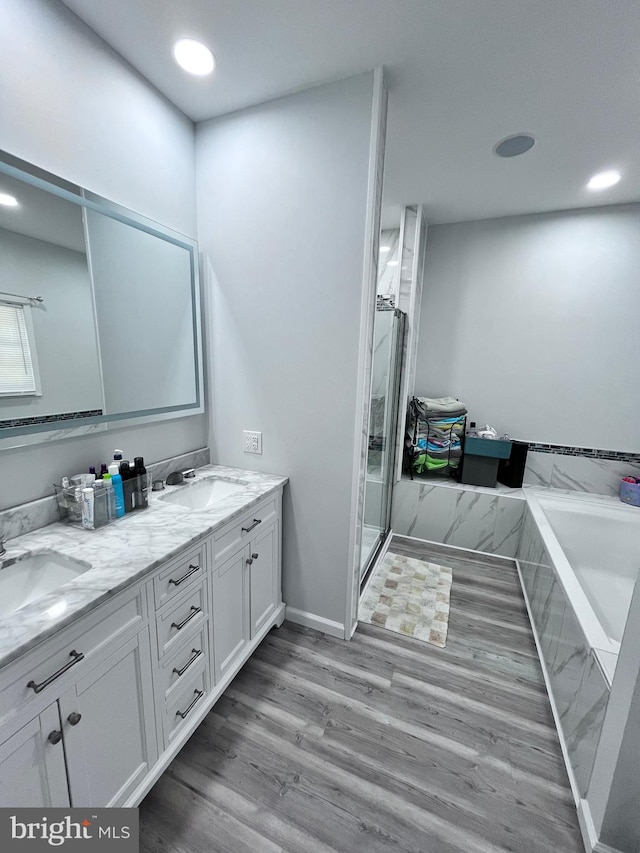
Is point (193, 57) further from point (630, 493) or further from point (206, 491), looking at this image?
point (630, 493)

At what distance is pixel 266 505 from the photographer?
1.70 m

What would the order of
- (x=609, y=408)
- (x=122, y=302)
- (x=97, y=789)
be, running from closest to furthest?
(x=97, y=789) → (x=122, y=302) → (x=609, y=408)

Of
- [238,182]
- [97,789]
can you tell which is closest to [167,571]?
[97,789]

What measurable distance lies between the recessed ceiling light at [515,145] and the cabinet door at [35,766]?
2920 mm

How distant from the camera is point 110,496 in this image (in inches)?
50.7

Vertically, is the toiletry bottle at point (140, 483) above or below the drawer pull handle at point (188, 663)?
above

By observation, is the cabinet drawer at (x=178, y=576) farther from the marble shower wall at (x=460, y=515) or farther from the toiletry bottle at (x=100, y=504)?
the marble shower wall at (x=460, y=515)

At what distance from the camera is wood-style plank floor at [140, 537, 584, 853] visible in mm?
1104

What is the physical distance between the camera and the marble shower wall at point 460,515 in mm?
2691

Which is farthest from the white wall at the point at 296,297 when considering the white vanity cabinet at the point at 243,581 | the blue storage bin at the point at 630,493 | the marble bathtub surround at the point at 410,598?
the blue storage bin at the point at 630,493

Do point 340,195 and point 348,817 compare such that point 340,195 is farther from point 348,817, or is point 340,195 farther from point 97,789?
point 348,817

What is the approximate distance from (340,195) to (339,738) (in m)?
2.28

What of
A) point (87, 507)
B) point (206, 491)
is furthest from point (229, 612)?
point (87, 507)

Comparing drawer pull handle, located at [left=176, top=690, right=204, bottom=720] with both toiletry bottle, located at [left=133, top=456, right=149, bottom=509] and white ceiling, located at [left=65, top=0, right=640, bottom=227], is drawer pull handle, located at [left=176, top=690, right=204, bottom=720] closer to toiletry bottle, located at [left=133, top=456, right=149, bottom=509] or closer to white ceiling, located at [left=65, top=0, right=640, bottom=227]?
toiletry bottle, located at [left=133, top=456, right=149, bottom=509]
